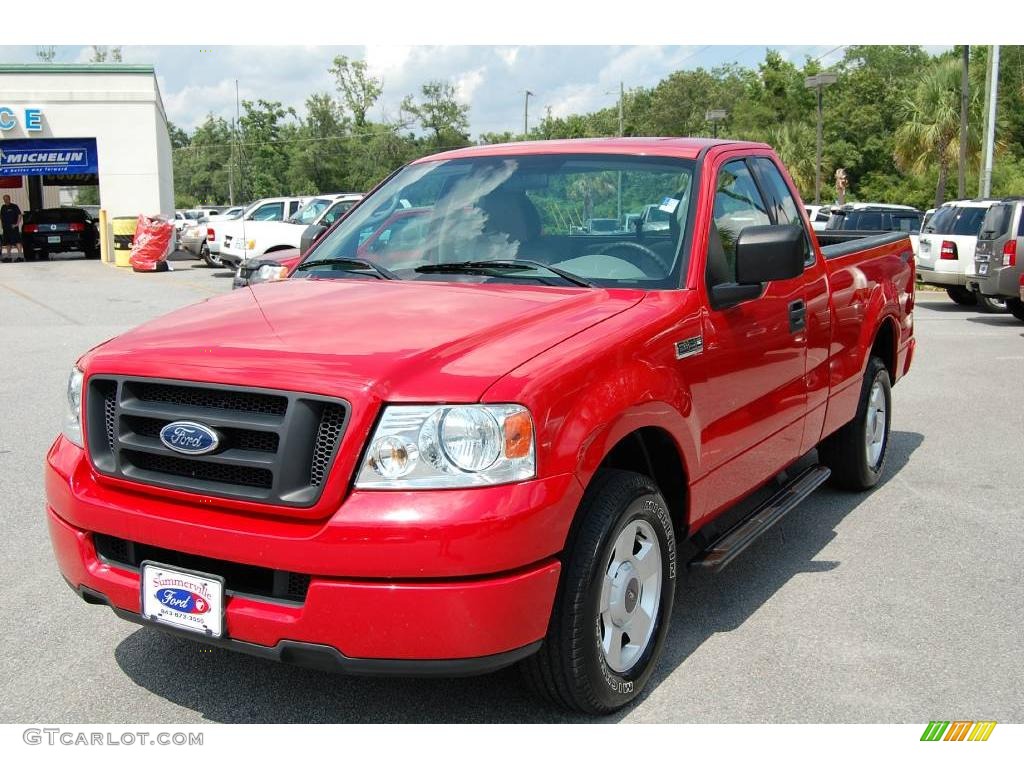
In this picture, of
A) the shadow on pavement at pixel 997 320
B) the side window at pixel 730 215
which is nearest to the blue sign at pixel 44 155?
the shadow on pavement at pixel 997 320

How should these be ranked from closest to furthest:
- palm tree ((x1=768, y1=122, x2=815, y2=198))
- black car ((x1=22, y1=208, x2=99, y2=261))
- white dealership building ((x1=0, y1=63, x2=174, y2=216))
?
black car ((x1=22, y1=208, x2=99, y2=261))
white dealership building ((x1=0, y1=63, x2=174, y2=216))
palm tree ((x1=768, y1=122, x2=815, y2=198))

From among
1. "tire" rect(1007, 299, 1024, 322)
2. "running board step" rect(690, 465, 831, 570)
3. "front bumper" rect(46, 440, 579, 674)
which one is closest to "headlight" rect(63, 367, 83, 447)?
"front bumper" rect(46, 440, 579, 674)

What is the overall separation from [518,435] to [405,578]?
499 millimetres

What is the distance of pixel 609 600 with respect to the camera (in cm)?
349

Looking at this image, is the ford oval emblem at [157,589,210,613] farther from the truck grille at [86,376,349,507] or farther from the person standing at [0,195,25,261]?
the person standing at [0,195,25,261]

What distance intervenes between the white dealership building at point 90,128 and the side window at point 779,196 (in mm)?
30911

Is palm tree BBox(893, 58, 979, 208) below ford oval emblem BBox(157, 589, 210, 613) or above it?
above

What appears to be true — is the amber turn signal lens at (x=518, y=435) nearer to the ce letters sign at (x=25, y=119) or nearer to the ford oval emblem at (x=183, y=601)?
the ford oval emblem at (x=183, y=601)

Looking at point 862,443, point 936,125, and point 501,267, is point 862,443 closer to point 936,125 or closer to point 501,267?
point 501,267

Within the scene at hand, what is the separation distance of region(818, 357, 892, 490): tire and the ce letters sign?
104 ft

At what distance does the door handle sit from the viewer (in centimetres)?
486

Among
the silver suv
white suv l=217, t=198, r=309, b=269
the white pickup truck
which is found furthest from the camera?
white suv l=217, t=198, r=309, b=269

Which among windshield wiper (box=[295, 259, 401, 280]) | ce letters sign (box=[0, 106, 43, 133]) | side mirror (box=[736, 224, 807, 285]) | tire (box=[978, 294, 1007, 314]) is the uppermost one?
ce letters sign (box=[0, 106, 43, 133])
